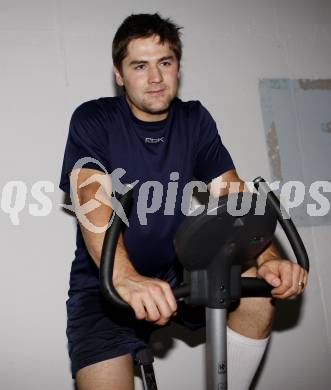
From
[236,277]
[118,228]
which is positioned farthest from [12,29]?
[236,277]

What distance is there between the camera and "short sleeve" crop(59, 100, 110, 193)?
1.57m

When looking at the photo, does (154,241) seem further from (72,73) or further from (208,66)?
(208,66)

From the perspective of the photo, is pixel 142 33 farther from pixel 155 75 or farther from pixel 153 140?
pixel 153 140

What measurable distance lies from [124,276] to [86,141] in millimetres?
609

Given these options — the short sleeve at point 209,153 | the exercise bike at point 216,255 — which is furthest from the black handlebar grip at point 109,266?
the short sleeve at point 209,153

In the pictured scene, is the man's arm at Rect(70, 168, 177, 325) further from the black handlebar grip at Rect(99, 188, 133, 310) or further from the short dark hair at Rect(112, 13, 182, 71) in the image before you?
the short dark hair at Rect(112, 13, 182, 71)

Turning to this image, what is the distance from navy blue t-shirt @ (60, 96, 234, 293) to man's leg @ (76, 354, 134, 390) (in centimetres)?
31

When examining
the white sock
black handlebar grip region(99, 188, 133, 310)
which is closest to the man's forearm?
the white sock

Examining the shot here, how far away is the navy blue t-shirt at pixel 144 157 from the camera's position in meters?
1.64

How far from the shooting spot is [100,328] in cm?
153

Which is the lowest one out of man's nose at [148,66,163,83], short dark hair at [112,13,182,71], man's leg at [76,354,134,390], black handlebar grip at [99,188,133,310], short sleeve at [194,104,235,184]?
man's leg at [76,354,134,390]

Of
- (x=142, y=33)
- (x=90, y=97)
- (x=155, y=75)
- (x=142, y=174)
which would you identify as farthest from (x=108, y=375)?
(x=90, y=97)

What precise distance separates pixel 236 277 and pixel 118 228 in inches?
14.2

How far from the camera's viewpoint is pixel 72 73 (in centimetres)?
223
